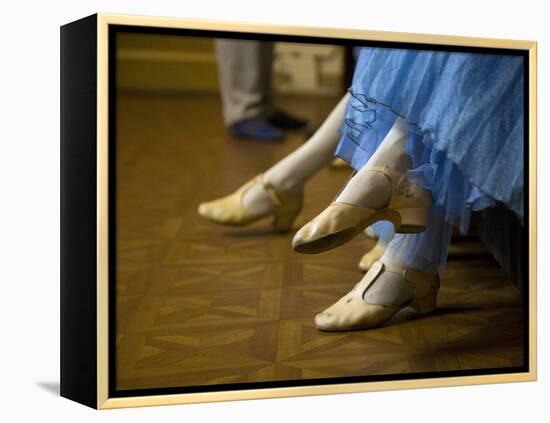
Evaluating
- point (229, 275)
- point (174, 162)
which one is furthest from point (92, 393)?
point (174, 162)

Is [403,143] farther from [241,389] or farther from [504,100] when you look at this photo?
[241,389]

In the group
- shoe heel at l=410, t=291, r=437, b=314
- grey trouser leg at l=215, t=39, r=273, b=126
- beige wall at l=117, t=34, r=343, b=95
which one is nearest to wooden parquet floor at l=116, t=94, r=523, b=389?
shoe heel at l=410, t=291, r=437, b=314

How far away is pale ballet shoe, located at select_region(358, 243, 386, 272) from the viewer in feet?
4.72

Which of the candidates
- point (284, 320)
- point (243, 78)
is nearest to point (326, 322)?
point (284, 320)

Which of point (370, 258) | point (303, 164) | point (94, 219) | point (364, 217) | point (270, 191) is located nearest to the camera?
point (94, 219)

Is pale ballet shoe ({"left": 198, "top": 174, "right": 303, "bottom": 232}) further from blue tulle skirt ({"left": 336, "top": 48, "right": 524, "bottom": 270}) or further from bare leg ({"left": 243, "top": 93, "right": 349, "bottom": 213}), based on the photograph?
blue tulle skirt ({"left": 336, "top": 48, "right": 524, "bottom": 270})

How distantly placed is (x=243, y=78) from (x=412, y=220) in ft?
6.89

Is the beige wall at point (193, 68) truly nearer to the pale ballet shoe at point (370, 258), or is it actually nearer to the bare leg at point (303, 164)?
the bare leg at point (303, 164)

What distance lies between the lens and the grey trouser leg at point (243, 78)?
3385 millimetres

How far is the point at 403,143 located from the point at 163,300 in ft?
1.42

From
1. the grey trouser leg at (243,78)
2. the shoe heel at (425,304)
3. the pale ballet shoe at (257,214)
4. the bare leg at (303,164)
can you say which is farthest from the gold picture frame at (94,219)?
the grey trouser leg at (243,78)

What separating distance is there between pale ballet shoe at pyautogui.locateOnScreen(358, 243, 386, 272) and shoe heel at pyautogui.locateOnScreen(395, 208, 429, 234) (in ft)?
0.20

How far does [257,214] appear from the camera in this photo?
1.96m

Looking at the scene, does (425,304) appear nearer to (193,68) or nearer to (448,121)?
(448,121)
